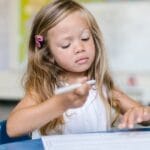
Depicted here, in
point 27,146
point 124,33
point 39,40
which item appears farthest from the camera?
point 124,33

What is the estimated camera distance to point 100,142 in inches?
27.1

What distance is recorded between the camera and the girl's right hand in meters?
0.71

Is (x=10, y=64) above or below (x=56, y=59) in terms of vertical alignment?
below

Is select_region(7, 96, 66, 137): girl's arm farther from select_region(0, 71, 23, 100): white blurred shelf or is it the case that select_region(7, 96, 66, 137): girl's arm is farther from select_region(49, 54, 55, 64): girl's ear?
select_region(0, 71, 23, 100): white blurred shelf

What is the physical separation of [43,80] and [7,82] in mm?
1589

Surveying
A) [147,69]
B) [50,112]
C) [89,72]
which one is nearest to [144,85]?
[147,69]

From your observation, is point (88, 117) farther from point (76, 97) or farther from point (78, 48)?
point (76, 97)

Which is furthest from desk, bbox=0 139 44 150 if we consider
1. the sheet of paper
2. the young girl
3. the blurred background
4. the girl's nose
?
the blurred background

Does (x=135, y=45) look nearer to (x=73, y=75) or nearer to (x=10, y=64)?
(x=10, y=64)

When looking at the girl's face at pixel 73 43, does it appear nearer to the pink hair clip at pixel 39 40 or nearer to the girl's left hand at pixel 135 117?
the pink hair clip at pixel 39 40

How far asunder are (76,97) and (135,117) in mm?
158

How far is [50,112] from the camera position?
802 mm

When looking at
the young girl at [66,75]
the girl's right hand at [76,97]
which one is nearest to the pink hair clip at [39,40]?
the young girl at [66,75]

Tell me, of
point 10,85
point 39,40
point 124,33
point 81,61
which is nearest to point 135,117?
point 81,61
